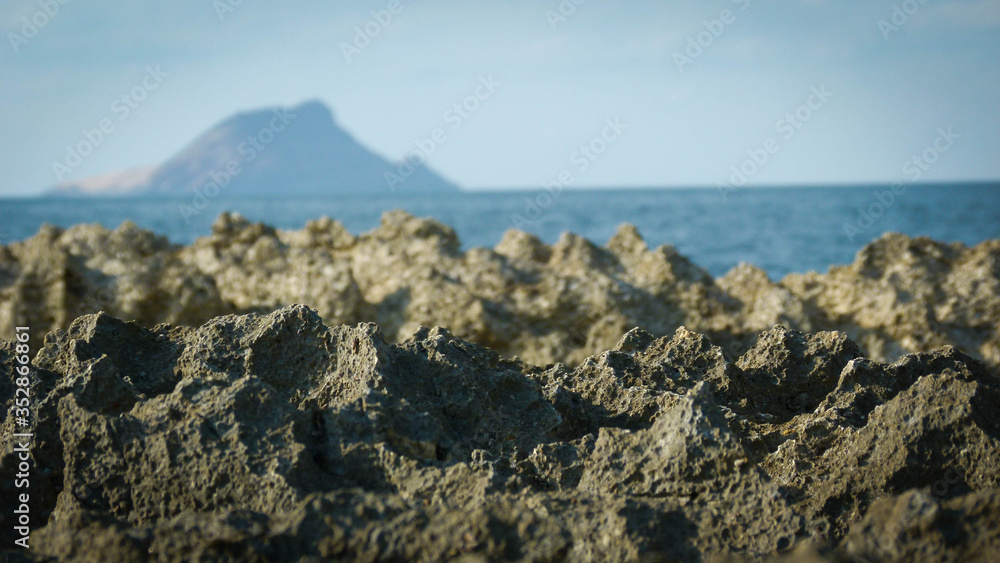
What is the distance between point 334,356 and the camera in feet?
10.4

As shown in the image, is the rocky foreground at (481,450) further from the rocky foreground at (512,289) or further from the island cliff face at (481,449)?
the rocky foreground at (512,289)

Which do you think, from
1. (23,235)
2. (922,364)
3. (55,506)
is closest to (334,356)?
(55,506)

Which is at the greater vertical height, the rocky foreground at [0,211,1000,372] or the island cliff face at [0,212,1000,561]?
the rocky foreground at [0,211,1000,372]

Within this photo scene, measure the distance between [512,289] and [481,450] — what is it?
4.14 metres

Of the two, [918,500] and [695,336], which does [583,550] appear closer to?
[918,500]

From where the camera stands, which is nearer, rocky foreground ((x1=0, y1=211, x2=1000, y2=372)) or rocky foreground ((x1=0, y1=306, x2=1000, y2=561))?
rocky foreground ((x1=0, y1=306, x2=1000, y2=561))

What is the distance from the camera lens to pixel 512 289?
6953mm

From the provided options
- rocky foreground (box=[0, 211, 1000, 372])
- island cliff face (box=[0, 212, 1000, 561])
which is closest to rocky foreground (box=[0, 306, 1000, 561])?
island cliff face (box=[0, 212, 1000, 561])

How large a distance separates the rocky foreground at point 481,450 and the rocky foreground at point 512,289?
295 centimetres

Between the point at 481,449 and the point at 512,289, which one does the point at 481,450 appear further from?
the point at 512,289

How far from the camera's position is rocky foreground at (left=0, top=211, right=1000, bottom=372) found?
21.5 ft

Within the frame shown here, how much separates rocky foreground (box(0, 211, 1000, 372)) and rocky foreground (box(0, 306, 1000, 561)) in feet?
9.68

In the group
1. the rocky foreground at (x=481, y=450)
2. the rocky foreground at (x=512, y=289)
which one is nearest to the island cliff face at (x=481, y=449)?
the rocky foreground at (x=481, y=450)

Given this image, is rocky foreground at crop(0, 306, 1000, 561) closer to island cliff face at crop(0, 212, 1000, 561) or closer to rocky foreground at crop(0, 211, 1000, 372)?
island cliff face at crop(0, 212, 1000, 561)
